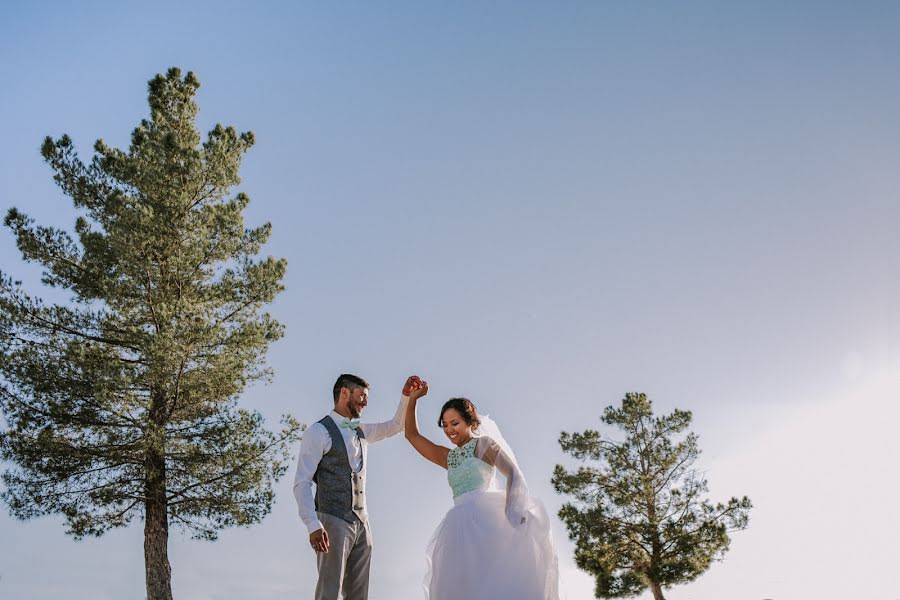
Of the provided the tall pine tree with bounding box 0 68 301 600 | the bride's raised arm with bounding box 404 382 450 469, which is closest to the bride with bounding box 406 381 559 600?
the bride's raised arm with bounding box 404 382 450 469

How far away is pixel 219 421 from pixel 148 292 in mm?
2790

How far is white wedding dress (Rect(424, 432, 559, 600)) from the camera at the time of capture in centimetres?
528

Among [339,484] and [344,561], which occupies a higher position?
→ [339,484]

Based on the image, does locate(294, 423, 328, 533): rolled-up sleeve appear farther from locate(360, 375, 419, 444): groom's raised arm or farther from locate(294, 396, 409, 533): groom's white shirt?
locate(360, 375, 419, 444): groom's raised arm

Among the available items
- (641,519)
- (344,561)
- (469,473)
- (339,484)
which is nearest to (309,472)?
(339,484)

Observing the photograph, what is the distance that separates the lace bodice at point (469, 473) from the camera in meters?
5.93

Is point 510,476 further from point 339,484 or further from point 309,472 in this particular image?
point 309,472

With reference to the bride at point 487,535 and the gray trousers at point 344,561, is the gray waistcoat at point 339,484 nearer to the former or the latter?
the gray trousers at point 344,561

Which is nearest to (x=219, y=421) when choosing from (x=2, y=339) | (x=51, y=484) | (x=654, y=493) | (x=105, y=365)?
(x=105, y=365)

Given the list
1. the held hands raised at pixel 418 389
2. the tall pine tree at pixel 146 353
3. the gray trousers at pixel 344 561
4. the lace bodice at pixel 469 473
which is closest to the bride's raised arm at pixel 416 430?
the held hands raised at pixel 418 389

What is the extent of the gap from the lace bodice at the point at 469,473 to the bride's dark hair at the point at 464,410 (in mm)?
235

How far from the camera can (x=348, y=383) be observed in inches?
248

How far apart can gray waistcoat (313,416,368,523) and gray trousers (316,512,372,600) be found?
0.22 feet

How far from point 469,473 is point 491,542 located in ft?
2.18
